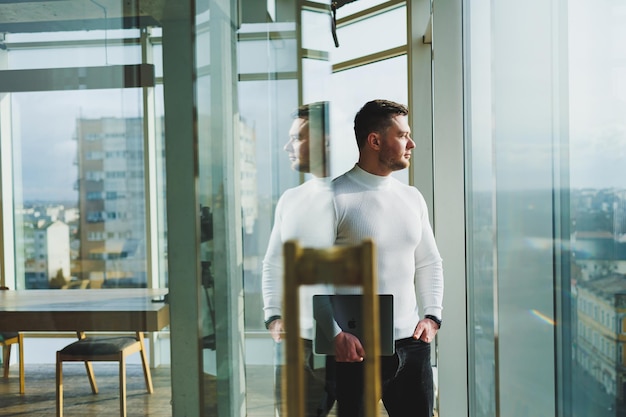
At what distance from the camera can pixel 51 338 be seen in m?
1.58

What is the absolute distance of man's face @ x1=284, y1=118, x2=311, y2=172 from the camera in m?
2.01

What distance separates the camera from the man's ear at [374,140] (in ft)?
7.50

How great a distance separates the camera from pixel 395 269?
212 centimetres

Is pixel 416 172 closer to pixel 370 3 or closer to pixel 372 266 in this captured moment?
pixel 370 3

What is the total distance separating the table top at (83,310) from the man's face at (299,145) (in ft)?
2.15

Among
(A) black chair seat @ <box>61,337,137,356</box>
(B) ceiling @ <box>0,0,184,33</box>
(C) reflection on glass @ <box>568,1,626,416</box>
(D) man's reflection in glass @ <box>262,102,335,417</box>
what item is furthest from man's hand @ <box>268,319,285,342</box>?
(B) ceiling @ <box>0,0,184,33</box>

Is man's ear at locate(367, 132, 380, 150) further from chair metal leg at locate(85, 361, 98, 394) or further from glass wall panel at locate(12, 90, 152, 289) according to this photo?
chair metal leg at locate(85, 361, 98, 394)

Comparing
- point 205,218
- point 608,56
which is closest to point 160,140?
point 205,218

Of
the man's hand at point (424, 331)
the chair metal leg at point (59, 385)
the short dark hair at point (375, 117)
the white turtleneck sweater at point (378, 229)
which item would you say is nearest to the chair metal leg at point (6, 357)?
the chair metal leg at point (59, 385)

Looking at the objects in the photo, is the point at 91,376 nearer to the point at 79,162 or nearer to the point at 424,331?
the point at 79,162

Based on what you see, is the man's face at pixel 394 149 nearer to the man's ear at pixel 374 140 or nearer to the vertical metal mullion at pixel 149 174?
the man's ear at pixel 374 140

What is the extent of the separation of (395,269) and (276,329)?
503 mm

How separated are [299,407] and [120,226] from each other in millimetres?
1000

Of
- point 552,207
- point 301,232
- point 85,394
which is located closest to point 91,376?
point 85,394
